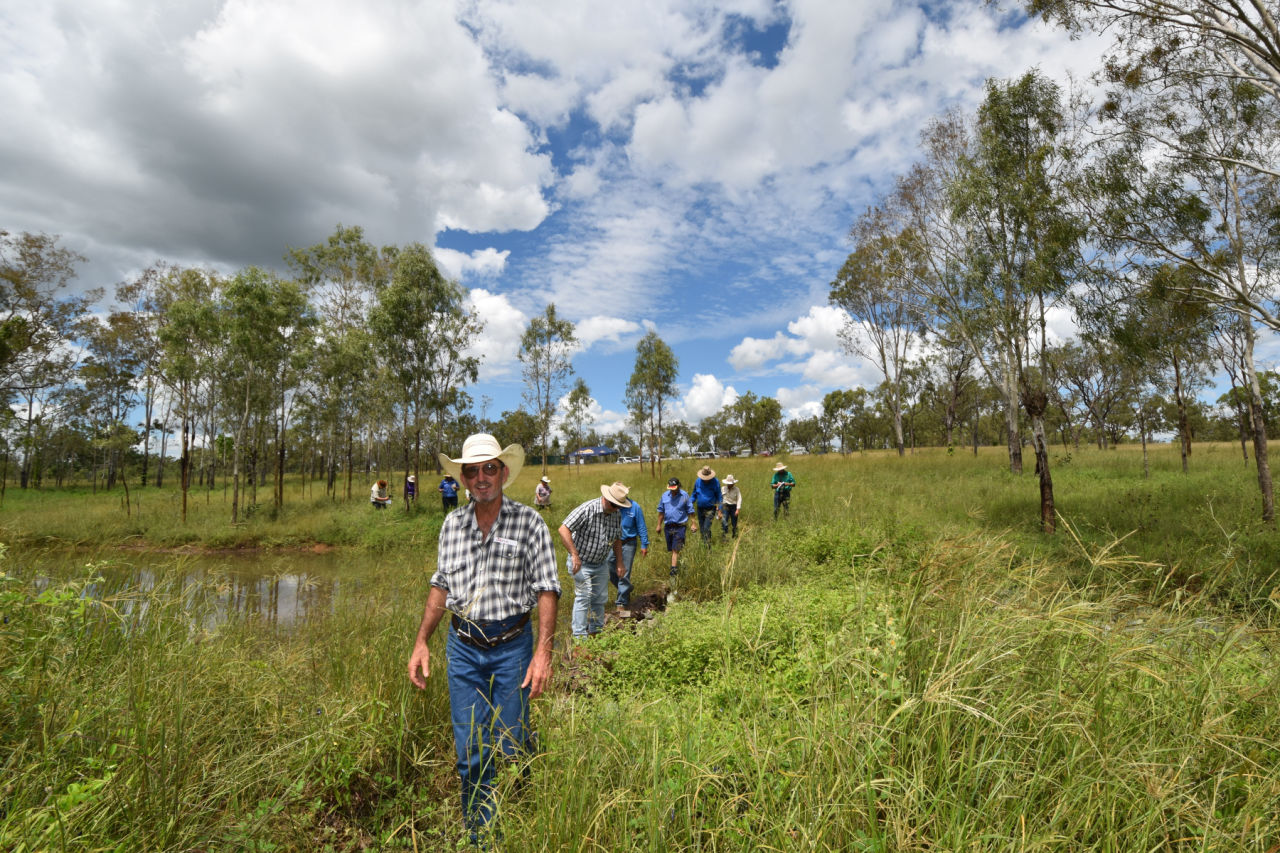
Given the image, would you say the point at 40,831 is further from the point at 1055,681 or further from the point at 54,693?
the point at 1055,681

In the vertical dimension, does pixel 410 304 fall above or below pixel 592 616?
above

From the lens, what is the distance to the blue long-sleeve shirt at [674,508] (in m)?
8.20

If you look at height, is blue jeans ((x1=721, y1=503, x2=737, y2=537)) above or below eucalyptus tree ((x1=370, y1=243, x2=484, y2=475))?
below

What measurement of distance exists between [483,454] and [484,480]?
158 mm

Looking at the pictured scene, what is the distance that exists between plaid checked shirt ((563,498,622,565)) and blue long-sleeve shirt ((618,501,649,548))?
80 centimetres

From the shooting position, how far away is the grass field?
1.72 m

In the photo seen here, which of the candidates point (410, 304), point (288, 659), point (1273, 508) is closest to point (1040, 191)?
point (1273, 508)

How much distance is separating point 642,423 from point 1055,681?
94.6ft

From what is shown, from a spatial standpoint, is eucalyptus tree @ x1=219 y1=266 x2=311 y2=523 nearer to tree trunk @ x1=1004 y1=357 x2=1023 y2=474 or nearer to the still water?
the still water

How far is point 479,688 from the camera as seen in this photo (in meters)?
2.77

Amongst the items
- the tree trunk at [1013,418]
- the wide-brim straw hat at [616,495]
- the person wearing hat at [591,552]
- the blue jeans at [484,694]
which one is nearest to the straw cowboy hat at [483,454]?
the blue jeans at [484,694]

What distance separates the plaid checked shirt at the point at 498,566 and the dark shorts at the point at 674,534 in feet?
17.9

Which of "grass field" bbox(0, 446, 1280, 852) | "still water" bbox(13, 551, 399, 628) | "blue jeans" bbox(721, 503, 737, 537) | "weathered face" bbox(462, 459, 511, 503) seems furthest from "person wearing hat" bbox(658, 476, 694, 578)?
"weathered face" bbox(462, 459, 511, 503)

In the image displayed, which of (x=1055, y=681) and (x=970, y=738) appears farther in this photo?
(x=1055, y=681)
